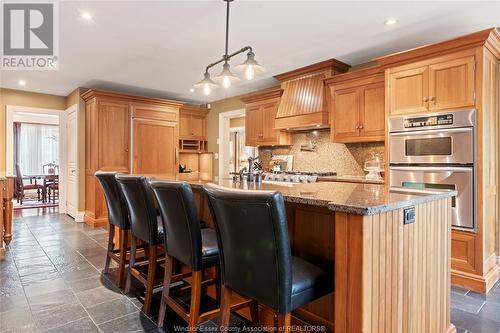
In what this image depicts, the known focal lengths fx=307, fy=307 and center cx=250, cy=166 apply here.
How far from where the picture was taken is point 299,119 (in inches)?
178

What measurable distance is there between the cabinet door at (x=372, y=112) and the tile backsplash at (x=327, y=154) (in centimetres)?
32

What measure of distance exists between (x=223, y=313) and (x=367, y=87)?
3279 millimetres

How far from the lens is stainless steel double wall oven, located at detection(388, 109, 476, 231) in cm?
279

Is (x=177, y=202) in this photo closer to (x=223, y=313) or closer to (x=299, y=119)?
(x=223, y=313)

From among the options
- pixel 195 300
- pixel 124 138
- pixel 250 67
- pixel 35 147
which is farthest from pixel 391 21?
pixel 35 147

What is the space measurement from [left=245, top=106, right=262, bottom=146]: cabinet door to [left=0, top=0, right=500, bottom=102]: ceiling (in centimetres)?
89

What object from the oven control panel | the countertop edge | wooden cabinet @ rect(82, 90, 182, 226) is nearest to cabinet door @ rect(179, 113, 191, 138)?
wooden cabinet @ rect(82, 90, 182, 226)

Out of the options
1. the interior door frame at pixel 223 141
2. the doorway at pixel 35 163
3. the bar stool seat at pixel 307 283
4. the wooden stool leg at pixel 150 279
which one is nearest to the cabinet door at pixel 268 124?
the interior door frame at pixel 223 141

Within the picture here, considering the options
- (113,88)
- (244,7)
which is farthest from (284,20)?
(113,88)

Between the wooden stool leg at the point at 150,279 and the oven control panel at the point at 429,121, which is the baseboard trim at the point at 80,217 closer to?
the wooden stool leg at the point at 150,279

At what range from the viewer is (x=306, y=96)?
14.7ft

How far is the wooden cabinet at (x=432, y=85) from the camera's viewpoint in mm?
2797

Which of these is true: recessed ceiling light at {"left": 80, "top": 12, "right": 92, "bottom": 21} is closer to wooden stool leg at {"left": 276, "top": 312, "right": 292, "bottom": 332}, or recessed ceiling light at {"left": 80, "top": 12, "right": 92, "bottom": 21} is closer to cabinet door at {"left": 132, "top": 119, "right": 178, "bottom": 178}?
cabinet door at {"left": 132, "top": 119, "right": 178, "bottom": 178}

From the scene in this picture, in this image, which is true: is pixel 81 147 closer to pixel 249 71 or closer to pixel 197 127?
pixel 197 127
